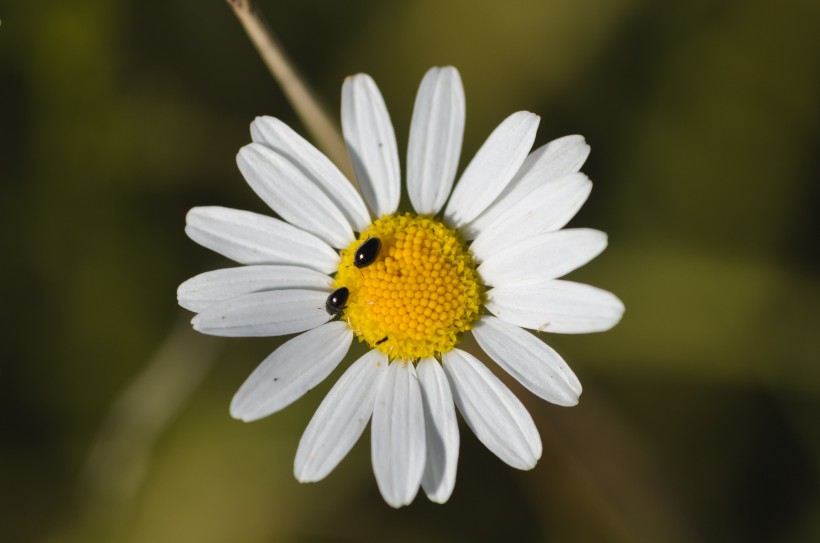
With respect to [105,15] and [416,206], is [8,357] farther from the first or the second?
[416,206]

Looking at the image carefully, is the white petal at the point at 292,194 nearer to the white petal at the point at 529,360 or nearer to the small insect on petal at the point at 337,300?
the small insect on petal at the point at 337,300

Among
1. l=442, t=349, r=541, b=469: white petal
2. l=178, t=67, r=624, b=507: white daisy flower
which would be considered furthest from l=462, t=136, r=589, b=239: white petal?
l=442, t=349, r=541, b=469: white petal

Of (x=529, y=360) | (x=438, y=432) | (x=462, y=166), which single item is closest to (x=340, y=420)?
(x=438, y=432)

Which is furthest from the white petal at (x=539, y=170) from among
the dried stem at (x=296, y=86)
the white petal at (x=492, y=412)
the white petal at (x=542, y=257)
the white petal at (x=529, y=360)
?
the dried stem at (x=296, y=86)

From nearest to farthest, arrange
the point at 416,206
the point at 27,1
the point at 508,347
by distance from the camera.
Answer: the point at 508,347 → the point at 416,206 → the point at 27,1

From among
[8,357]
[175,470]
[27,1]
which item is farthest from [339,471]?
[27,1]
